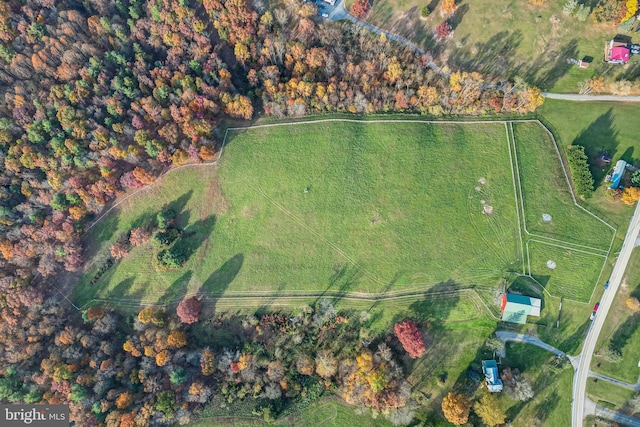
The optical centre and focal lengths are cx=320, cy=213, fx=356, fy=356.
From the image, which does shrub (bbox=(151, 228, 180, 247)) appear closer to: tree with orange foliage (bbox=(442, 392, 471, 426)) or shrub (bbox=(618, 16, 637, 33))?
tree with orange foliage (bbox=(442, 392, 471, 426))

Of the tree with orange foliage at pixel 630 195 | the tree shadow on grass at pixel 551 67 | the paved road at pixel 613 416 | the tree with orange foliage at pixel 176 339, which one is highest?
the tree shadow on grass at pixel 551 67

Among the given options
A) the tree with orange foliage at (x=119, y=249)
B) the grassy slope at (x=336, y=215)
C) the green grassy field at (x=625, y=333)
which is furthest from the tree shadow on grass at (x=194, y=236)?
the green grassy field at (x=625, y=333)

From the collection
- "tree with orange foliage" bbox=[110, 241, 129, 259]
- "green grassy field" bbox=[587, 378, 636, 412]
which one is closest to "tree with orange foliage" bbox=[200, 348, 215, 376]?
"tree with orange foliage" bbox=[110, 241, 129, 259]

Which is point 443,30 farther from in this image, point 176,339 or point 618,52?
point 176,339

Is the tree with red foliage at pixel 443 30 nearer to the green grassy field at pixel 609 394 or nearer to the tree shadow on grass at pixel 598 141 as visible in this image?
the tree shadow on grass at pixel 598 141

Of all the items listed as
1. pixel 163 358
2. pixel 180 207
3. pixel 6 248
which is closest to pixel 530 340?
pixel 163 358
